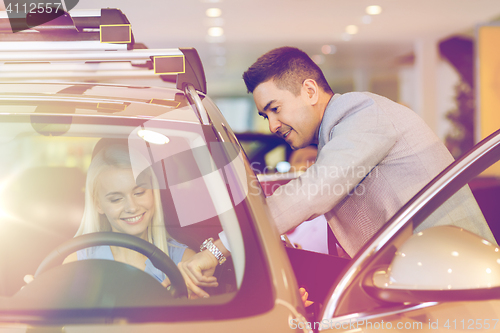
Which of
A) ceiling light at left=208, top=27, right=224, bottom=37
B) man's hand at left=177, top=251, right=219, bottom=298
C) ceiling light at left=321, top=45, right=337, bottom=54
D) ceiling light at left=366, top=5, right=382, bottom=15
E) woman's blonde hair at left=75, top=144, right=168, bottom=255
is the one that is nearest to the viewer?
man's hand at left=177, top=251, right=219, bottom=298

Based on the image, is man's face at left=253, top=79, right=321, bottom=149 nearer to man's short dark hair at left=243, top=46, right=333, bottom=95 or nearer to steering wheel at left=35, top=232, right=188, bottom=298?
man's short dark hair at left=243, top=46, right=333, bottom=95

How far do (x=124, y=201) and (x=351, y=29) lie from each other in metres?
7.64

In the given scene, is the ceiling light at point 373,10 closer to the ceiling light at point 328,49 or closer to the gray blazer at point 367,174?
the ceiling light at point 328,49

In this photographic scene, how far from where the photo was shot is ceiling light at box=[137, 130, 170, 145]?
998mm

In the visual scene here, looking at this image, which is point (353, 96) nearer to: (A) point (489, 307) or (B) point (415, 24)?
(A) point (489, 307)

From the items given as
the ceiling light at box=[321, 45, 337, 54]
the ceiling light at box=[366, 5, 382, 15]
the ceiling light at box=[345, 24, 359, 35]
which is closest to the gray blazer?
the ceiling light at box=[366, 5, 382, 15]

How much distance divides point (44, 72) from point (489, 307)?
4.30 feet

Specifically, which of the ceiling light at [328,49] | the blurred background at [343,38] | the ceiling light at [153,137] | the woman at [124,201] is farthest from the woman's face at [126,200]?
the ceiling light at [328,49]

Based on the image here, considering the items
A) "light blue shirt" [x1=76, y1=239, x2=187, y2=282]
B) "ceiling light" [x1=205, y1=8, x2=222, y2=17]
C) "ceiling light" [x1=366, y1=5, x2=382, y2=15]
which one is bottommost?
"light blue shirt" [x1=76, y1=239, x2=187, y2=282]

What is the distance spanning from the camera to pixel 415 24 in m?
7.61

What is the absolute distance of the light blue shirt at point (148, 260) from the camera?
99 centimetres

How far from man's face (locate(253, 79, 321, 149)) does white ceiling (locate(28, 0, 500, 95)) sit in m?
4.83

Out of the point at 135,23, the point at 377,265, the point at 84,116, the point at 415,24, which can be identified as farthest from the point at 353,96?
the point at 415,24

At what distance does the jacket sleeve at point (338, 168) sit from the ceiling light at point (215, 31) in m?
6.88
